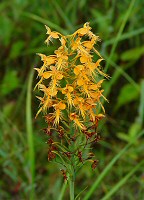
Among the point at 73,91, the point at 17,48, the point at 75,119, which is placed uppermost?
the point at 17,48

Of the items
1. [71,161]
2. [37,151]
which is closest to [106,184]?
[37,151]

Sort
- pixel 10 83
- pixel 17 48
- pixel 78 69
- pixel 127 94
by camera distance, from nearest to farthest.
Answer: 1. pixel 78 69
2. pixel 127 94
3. pixel 10 83
4. pixel 17 48

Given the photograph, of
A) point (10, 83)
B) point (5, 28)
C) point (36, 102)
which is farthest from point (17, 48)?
point (36, 102)

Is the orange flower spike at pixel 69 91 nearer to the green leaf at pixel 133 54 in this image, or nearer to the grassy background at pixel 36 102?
the grassy background at pixel 36 102

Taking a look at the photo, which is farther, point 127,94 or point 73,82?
point 127,94

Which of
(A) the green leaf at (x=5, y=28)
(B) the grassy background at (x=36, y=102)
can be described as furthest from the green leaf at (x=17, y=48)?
(A) the green leaf at (x=5, y=28)

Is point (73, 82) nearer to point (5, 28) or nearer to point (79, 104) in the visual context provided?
point (79, 104)

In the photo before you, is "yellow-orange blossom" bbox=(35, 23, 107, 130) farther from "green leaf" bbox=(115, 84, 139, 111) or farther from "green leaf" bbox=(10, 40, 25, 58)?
"green leaf" bbox=(10, 40, 25, 58)
